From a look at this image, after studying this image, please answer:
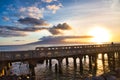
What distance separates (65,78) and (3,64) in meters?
11.6

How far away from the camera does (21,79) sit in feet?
89.5

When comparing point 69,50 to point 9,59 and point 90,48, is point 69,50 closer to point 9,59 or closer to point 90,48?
point 90,48

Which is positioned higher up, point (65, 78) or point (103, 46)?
point (103, 46)

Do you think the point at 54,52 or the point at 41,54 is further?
the point at 54,52

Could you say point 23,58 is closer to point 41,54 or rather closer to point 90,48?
point 41,54

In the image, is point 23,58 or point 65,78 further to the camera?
point 65,78

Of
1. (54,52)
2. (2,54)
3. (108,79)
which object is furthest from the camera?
(54,52)

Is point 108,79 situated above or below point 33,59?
below

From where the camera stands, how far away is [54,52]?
116ft

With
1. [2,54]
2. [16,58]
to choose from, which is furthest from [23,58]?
[2,54]

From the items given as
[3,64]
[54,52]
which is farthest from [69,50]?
[3,64]

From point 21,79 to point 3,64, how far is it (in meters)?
4.37

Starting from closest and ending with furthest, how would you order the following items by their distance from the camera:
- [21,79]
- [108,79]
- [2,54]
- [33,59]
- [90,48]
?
[108,79] → [21,79] → [2,54] → [33,59] → [90,48]

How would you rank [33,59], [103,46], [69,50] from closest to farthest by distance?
[33,59] < [69,50] < [103,46]
